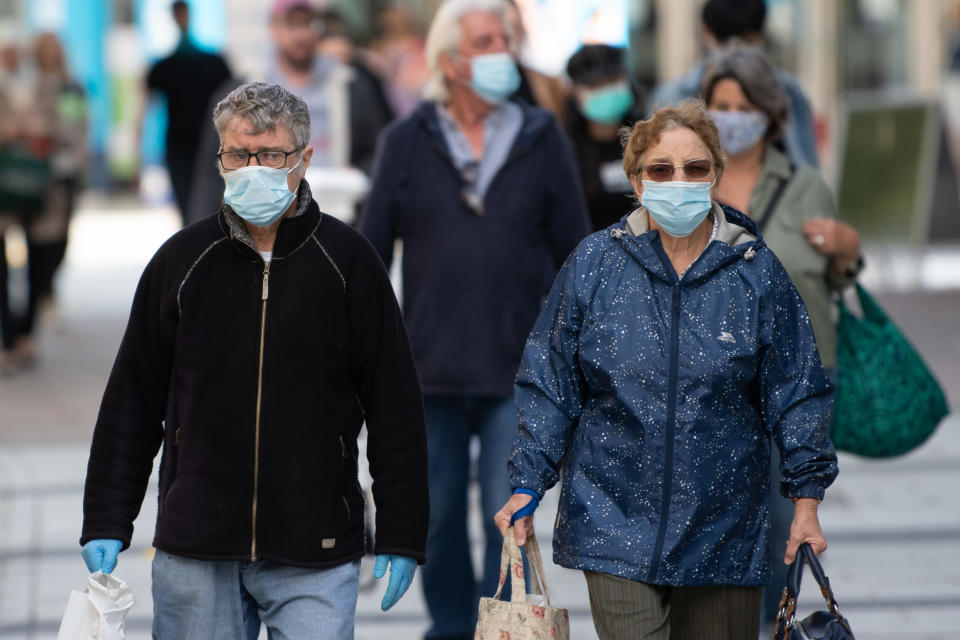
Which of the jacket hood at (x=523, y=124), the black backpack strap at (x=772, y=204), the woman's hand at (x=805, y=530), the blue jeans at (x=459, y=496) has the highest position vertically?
the jacket hood at (x=523, y=124)

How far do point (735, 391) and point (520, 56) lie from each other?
2930 mm

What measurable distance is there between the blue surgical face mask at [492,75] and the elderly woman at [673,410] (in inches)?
58.5

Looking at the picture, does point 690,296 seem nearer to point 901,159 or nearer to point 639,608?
point 639,608

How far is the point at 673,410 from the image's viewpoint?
3457mm

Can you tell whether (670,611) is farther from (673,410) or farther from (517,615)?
(673,410)

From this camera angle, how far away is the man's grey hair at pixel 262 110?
135 inches

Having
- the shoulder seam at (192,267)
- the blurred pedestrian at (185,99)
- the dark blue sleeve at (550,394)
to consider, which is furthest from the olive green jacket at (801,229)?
the blurred pedestrian at (185,99)

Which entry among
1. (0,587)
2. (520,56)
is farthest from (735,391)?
(0,587)

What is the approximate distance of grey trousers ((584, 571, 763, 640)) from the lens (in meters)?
3.51

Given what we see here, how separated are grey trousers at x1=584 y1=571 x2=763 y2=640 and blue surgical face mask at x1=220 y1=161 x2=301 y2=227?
3.23 ft

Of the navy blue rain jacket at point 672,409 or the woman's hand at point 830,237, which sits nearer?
the navy blue rain jacket at point 672,409

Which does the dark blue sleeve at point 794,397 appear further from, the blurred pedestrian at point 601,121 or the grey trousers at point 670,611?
the blurred pedestrian at point 601,121

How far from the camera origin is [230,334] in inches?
135

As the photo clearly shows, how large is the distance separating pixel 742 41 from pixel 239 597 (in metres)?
3.35
